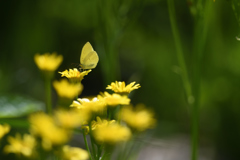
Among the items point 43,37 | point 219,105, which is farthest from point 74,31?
point 219,105

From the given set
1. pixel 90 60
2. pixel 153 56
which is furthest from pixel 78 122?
pixel 153 56

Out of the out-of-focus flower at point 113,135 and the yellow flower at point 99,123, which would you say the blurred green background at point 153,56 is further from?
the out-of-focus flower at point 113,135

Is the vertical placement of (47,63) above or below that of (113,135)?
above

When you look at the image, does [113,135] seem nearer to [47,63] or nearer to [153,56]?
[47,63]

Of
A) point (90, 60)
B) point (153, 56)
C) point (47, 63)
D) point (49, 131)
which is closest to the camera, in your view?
point (49, 131)

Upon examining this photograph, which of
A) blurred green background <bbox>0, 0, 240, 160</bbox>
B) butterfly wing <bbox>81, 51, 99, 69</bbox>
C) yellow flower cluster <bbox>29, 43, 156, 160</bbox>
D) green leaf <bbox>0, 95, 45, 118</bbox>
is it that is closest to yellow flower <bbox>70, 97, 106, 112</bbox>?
yellow flower cluster <bbox>29, 43, 156, 160</bbox>

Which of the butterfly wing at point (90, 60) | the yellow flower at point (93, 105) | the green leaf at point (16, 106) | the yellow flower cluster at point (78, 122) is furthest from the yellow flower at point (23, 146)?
the green leaf at point (16, 106)

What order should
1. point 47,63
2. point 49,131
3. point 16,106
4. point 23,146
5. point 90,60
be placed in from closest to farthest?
1. point 49,131
2. point 23,146
3. point 47,63
4. point 90,60
5. point 16,106

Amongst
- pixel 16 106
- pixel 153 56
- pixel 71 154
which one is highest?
pixel 153 56

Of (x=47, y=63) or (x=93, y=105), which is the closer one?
(x=93, y=105)
